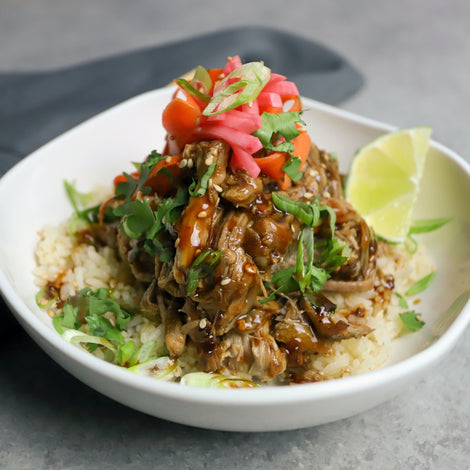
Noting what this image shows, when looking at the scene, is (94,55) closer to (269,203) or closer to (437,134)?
(437,134)

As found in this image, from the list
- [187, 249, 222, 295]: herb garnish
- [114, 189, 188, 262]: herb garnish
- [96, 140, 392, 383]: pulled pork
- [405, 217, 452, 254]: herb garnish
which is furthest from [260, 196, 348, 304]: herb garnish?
[405, 217, 452, 254]: herb garnish

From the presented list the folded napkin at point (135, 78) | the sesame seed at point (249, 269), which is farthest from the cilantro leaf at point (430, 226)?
the folded napkin at point (135, 78)

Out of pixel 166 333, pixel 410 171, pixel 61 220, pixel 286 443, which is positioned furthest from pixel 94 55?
pixel 286 443

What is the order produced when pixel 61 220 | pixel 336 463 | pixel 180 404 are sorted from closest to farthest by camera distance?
pixel 180 404 → pixel 336 463 → pixel 61 220

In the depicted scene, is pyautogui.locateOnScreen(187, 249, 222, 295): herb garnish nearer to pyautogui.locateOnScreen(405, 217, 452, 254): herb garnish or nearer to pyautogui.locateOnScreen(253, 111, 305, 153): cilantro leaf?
pyautogui.locateOnScreen(253, 111, 305, 153): cilantro leaf

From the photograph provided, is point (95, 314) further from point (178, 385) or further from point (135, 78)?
point (135, 78)

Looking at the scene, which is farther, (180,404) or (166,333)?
(166,333)
